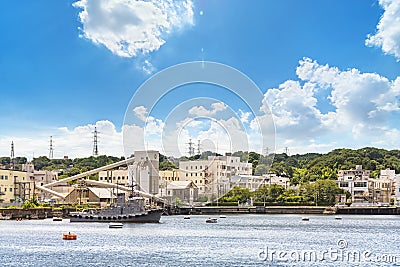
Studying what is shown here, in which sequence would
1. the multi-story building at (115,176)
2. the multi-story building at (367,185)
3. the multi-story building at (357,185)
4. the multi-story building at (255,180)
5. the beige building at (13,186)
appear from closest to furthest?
the beige building at (13,186) < the multi-story building at (357,185) < the multi-story building at (367,185) < the multi-story building at (255,180) < the multi-story building at (115,176)

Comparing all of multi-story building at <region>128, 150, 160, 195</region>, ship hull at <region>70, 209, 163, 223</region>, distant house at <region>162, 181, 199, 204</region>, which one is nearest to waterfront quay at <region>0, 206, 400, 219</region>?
distant house at <region>162, 181, 199, 204</region>

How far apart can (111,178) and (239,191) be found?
25067 millimetres

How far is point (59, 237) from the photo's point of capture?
1725 inches

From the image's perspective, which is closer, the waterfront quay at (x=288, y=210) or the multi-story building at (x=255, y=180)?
the waterfront quay at (x=288, y=210)

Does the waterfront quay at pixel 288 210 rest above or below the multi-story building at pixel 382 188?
below

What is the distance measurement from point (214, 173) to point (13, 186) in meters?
34.2

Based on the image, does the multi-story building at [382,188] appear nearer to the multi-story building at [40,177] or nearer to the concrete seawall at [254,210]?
the concrete seawall at [254,210]

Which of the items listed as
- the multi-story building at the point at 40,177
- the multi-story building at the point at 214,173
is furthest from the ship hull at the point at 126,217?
the multi-story building at the point at 40,177

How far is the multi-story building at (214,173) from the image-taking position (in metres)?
104

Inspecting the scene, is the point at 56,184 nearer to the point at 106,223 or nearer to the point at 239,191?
the point at 239,191

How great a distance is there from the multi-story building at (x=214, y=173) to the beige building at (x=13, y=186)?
93.5 feet

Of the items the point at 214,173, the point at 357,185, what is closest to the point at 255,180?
the point at 214,173

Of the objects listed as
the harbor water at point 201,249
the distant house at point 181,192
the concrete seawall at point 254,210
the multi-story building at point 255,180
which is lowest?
the concrete seawall at point 254,210

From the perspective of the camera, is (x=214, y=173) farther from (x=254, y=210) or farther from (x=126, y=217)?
(x=126, y=217)
